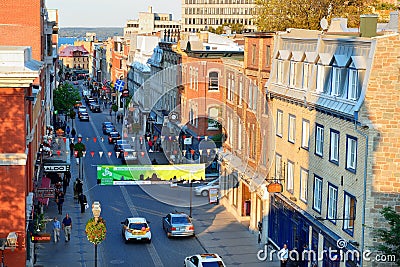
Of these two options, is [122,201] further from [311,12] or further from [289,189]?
[311,12]

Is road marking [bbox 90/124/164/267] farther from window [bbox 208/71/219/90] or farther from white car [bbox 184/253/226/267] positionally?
window [bbox 208/71/219/90]

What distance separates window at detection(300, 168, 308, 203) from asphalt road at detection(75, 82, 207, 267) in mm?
6907

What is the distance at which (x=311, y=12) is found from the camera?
200ft

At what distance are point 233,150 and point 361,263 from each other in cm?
2201

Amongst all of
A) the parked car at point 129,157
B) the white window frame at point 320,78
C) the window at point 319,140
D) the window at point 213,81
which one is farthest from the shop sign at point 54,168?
the parked car at point 129,157

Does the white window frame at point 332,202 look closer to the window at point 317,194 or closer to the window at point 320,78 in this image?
the window at point 317,194

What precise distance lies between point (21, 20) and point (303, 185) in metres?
25.7

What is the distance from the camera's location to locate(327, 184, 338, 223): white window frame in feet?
98.3

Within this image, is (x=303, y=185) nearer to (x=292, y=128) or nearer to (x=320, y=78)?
(x=292, y=128)

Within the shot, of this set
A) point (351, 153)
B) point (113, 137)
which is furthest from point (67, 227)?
point (113, 137)

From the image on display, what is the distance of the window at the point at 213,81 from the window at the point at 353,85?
102 feet

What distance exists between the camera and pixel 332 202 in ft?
99.5

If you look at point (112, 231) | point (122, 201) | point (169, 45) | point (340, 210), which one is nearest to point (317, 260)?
point (340, 210)

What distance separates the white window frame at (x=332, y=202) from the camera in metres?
30.0
